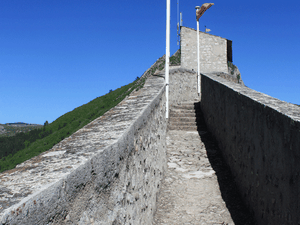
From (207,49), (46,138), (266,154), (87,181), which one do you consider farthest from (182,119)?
(46,138)

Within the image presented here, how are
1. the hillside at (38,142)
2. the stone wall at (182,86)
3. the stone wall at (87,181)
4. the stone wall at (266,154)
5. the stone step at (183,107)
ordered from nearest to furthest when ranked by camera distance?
the stone wall at (87,181)
the stone wall at (266,154)
the stone step at (183,107)
the stone wall at (182,86)
the hillside at (38,142)

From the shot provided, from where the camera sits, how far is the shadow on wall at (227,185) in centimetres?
361

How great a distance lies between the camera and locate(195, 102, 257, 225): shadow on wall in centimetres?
361

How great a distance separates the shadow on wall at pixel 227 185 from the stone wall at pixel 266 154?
0.15 metres

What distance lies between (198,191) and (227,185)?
0.61m

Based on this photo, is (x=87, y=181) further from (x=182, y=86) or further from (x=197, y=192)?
(x=182, y=86)

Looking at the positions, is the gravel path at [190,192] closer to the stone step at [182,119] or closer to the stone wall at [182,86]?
the stone step at [182,119]

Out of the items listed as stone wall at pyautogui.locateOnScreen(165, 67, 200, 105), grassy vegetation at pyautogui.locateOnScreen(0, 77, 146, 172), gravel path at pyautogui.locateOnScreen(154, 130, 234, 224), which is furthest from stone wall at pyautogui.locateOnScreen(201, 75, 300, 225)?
grassy vegetation at pyautogui.locateOnScreen(0, 77, 146, 172)

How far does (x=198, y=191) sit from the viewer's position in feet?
14.2

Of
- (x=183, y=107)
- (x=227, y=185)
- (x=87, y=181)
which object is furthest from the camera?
(x=183, y=107)

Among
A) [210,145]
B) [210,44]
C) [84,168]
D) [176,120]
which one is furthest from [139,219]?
[210,44]

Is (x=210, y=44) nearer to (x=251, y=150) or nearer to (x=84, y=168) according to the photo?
(x=251, y=150)

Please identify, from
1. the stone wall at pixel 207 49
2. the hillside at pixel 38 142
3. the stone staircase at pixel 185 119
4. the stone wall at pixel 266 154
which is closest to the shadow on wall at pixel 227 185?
the stone wall at pixel 266 154

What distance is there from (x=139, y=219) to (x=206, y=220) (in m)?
1.30
